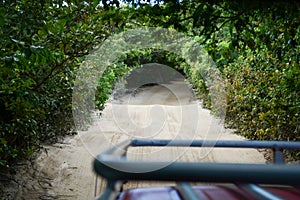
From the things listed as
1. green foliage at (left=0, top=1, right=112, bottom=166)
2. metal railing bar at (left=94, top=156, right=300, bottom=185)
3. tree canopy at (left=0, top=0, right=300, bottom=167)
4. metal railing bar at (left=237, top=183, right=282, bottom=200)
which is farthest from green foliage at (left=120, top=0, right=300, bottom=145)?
metal railing bar at (left=94, top=156, right=300, bottom=185)

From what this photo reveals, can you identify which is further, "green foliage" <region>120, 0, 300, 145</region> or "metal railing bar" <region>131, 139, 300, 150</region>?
"green foliage" <region>120, 0, 300, 145</region>

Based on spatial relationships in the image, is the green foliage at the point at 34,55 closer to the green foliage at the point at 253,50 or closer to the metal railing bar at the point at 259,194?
the green foliage at the point at 253,50

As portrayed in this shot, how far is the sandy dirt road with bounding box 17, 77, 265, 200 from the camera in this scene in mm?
3443

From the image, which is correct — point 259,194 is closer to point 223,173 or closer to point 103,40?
point 223,173

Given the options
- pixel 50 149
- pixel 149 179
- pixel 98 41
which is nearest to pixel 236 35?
pixel 98 41

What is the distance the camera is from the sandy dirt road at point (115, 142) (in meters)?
3.44

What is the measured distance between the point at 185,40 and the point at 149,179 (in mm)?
2488

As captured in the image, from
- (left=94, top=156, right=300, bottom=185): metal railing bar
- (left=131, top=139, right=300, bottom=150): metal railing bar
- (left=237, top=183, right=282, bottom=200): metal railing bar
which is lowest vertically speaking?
(left=237, top=183, right=282, bottom=200): metal railing bar

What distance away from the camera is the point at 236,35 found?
2582 mm

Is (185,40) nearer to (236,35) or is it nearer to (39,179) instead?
(236,35)

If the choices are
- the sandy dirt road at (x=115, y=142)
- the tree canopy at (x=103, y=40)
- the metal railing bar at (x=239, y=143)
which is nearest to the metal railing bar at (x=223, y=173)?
the metal railing bar at (x=239, y=143)

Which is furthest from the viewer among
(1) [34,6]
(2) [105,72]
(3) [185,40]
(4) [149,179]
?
(2) [105,72]

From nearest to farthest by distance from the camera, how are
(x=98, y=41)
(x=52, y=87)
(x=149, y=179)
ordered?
1. (x=149, y=179)
2. (x=98, y=41)
3. (x=52, y=87)

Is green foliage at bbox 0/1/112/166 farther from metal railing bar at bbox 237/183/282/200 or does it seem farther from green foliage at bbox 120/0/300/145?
metal railing bar at bbox 237/183/282/200
